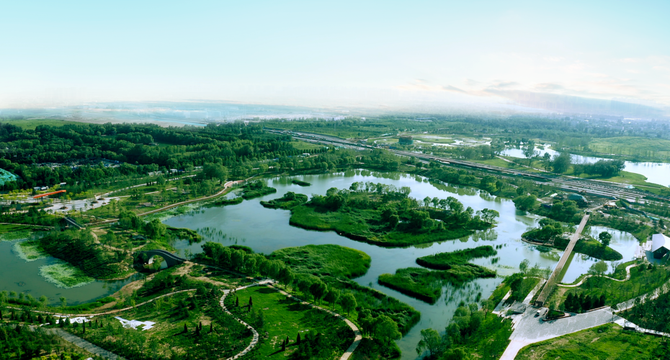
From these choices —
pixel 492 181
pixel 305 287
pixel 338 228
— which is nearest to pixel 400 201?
pixel 338 228

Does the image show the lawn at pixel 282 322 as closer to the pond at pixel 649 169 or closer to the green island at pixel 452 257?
the green island at pixel 452 257

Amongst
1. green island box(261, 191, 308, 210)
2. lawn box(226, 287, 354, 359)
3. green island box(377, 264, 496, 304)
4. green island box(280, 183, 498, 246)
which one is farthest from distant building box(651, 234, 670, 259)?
green island box(261, 191, 308, 210)

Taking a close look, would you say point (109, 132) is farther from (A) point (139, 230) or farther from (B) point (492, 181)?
(B) point (492, 181)

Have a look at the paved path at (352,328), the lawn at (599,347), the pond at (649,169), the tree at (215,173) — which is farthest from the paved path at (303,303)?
the pond at (649,169)

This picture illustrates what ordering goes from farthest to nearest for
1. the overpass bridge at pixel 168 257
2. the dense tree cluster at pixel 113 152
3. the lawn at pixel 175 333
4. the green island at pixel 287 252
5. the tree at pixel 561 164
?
1. the tree at pixel 561 164
2. the dense tree cluster at pixel 113 152
3. the overpass bridge at pixel 168 257
4. the green island at pixel 287 252
5. the lawn at pixel 175 333

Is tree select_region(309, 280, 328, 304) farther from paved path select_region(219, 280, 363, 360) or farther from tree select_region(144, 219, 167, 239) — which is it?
tree select_region(144, 219, 167, 239)

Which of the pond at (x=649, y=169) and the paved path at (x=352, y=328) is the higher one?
the pond at (x=649, y=169)

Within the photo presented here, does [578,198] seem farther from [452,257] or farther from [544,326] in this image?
[544,326]
